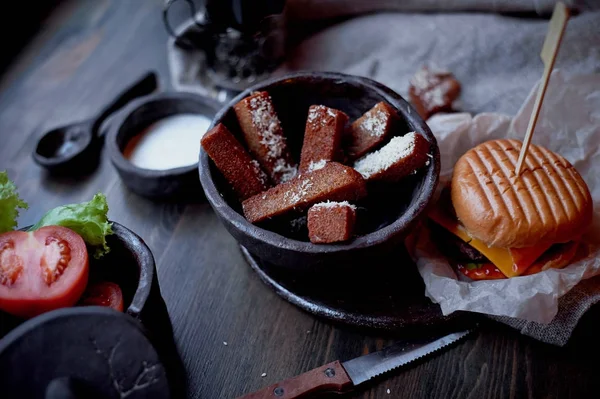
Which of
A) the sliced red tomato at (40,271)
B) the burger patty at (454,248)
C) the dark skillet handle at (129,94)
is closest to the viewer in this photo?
the sliced red tomato at (40,271)

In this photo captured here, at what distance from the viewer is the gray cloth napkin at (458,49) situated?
1897 millimetres

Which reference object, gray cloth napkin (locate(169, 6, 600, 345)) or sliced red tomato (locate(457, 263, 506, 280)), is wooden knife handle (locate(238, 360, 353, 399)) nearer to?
sliced red tomato (locate(457, 263, 506, 280))

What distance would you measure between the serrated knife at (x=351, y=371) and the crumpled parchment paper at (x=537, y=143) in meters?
0.10

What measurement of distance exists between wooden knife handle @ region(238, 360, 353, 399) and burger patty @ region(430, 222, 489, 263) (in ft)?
1.50

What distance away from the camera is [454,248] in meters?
1.48

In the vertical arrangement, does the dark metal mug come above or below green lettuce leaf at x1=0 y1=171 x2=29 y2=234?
below

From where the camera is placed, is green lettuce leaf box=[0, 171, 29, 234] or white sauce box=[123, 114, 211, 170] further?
white sauce box=[123, 114, 211, 170]

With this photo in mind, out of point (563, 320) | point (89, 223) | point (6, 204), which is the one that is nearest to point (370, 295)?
point (563, 320)

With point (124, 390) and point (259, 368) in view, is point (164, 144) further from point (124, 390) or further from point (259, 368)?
point (124, 390)

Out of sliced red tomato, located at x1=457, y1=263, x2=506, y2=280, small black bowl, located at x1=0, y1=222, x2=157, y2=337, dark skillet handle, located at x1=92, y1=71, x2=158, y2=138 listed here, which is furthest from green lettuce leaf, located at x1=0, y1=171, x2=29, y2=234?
sliced red tomato, located at x1=457, y1=263, x2=506, y2=280

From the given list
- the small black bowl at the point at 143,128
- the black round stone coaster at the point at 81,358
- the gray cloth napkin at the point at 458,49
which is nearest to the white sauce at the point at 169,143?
the small black bowl at the point at 143,128

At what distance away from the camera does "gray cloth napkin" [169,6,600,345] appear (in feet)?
6.23

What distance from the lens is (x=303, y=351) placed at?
1337 mm

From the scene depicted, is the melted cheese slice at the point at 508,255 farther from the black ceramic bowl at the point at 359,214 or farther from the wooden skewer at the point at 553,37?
the wooden skewer at the point at 553,37
